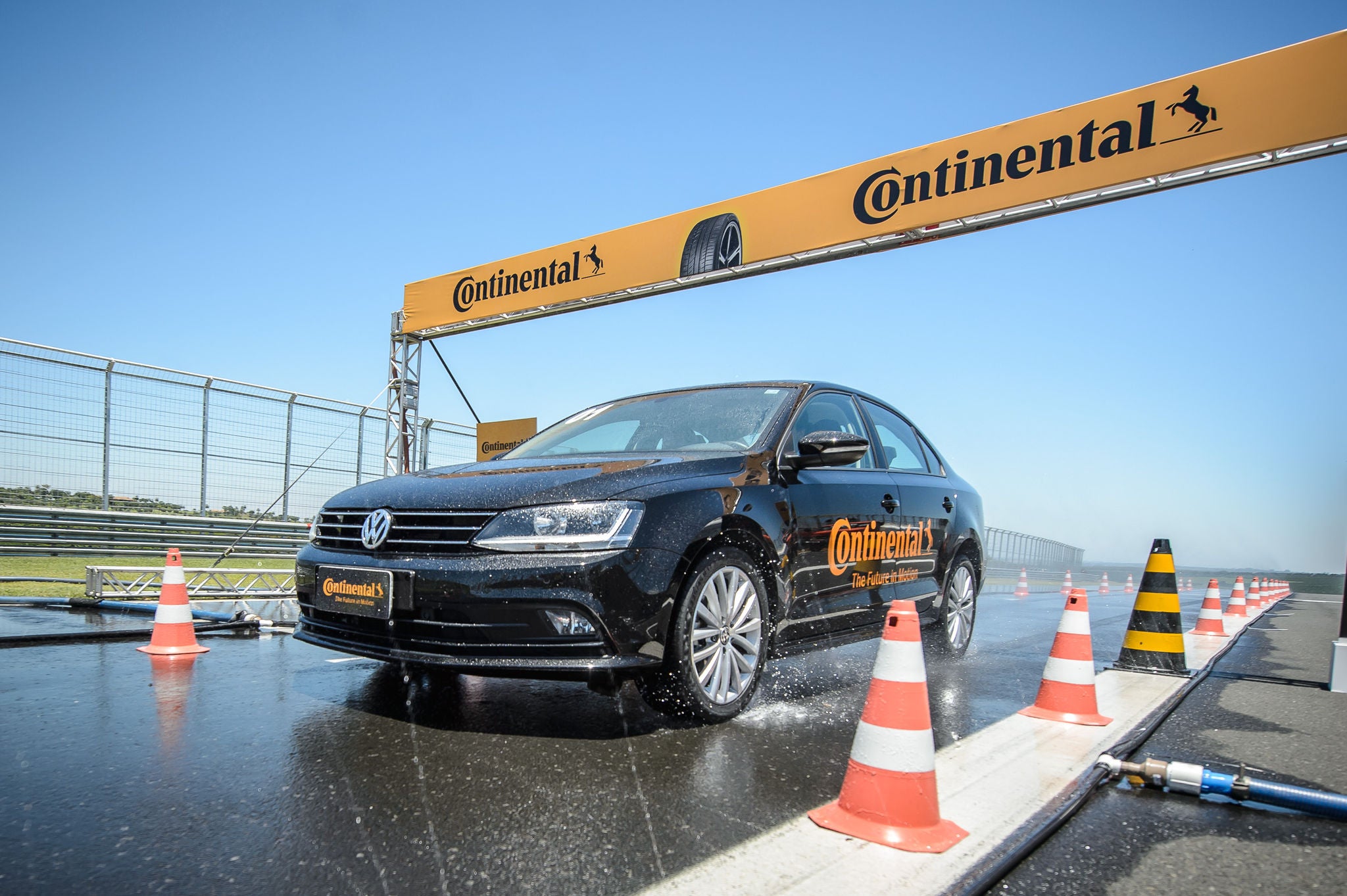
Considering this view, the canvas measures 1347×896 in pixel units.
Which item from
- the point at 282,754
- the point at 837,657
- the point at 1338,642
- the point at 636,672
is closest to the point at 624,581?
the point at 636,672

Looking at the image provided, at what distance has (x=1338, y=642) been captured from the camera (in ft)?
17.0

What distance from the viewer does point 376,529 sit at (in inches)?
141

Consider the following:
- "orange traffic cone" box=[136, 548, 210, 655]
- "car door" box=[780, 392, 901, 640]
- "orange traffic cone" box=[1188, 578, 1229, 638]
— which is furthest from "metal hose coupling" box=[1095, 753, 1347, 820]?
"orange traffic cone" box=[1188, 578, 1229, 638]

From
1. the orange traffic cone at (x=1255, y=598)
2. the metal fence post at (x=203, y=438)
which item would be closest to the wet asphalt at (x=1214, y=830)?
the orange traffic cone at (x=1255, y=598)

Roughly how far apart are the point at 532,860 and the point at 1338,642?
540 cm

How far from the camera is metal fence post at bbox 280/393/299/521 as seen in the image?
1338 cm

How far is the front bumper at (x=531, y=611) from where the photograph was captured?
306cm

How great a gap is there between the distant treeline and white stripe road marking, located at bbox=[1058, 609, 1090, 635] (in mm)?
11530

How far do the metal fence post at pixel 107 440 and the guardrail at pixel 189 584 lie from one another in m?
1.53

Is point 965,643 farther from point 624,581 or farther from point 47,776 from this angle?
point 47,776

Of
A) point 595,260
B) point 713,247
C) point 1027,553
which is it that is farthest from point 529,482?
point 1027,553

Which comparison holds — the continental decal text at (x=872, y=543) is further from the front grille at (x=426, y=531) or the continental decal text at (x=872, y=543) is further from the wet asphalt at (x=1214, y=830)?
the front grille at (x=426, y=531)

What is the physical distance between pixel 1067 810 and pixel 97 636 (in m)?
5.80

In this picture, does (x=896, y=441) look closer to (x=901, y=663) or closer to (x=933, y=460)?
(x=933, y=460)
